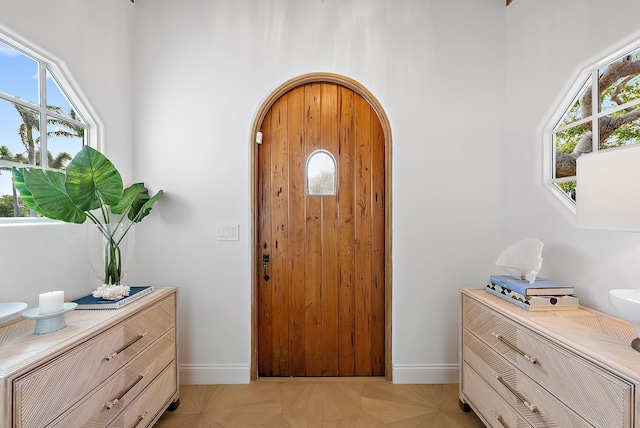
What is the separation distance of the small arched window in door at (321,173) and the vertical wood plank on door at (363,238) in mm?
184

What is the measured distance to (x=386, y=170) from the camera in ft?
7.59

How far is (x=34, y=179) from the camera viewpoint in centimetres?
139

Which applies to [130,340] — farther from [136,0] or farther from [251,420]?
[136,0]

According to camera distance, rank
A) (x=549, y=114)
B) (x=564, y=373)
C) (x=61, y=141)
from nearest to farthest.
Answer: (x=564, y=373) → (x=61, y=141) → (x=549, y=114)

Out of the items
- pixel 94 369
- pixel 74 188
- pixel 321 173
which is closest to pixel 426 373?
pixel 321 173

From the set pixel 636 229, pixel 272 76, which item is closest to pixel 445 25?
pixel 272 76

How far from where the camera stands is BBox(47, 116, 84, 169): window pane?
1.71 meters

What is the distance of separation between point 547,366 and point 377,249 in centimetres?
123

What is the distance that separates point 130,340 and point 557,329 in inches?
76.1

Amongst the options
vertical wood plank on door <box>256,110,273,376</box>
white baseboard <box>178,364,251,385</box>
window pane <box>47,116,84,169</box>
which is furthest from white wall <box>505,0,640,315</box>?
window pane <box>47,116,84,169</box>

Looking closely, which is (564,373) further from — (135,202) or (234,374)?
(135,202)

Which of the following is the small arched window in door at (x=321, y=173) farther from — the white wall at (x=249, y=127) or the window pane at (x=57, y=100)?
the window pane at (x=57, y=100)

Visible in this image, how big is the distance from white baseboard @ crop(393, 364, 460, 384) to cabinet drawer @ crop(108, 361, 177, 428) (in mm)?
1507

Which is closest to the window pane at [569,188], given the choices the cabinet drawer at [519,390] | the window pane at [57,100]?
the cabinet drawer at [519,390]
